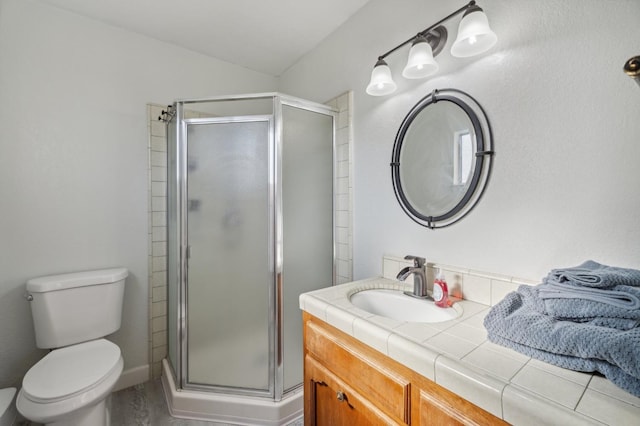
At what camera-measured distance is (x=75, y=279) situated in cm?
162

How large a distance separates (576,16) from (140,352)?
285 cm

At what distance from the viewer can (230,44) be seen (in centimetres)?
211

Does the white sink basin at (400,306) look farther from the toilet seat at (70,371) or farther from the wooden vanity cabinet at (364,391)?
the toilet seat at (70,371)

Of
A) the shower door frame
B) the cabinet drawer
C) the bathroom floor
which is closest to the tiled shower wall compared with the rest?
the bathroom floor

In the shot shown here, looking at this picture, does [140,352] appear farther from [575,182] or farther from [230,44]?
[575,182]

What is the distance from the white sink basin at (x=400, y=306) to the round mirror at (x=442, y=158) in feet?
1.17

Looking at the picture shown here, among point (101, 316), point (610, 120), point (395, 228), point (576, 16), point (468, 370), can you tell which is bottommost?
point (101, 316)

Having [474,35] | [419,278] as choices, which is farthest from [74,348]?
[474,35]

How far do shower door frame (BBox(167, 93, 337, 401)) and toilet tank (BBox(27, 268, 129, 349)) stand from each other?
0.40 metres

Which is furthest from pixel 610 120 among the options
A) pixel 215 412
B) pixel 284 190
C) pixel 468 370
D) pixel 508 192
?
pixel 215 412

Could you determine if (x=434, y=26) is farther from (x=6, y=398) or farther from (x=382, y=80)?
(x=6, y=398)

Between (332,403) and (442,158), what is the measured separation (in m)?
1.10

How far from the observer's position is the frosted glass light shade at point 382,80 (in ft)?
4.46

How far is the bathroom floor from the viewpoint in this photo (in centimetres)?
162
